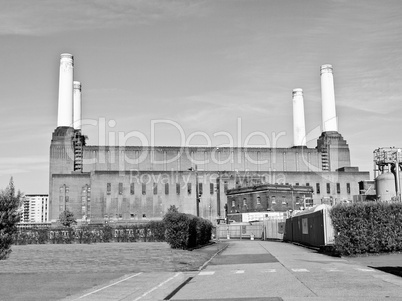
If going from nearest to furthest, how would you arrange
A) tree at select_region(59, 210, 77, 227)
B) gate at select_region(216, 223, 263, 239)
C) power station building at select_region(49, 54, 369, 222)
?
gate at select_region(216, 223, 263, 239), tree at select_region(59, 210, 77, 227), power station building at select_region(49, 54, 369, 222)

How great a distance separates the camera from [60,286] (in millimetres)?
18672

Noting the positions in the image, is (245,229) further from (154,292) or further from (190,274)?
(154,292)

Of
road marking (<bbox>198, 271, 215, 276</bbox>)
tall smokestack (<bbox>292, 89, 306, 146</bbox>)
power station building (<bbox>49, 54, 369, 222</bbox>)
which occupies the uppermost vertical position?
tall smokestack (<bbox>292, 89, 306, 146</bbox>)

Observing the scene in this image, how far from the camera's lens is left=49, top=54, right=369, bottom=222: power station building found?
401 ft

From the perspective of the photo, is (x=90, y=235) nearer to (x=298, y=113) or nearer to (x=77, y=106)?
(x=77, y=106)

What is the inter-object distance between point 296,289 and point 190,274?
7531 mm

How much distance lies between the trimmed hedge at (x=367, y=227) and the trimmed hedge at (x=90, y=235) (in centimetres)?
3090

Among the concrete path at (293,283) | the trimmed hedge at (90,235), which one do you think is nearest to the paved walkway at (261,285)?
the concrete path at (293,283)

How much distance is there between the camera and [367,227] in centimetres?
3105

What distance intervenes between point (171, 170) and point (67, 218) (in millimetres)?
28388

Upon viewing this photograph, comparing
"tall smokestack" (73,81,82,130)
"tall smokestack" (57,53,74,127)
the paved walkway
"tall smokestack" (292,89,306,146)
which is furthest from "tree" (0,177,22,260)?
"tall smokestack" (292,89,306,146)

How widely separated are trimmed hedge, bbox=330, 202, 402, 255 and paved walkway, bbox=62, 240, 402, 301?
6702 millimetres

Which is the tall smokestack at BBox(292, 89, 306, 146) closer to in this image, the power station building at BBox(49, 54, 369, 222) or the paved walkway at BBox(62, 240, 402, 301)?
the power station building at BBox(49, 54, 369, 222)

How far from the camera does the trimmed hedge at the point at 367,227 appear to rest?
3078 cm
